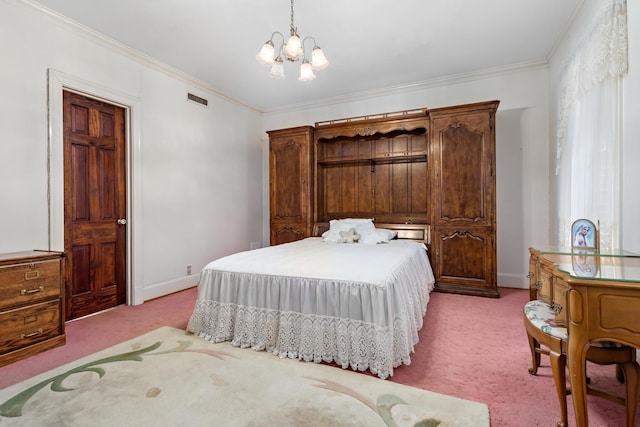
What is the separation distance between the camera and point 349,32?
315 cm

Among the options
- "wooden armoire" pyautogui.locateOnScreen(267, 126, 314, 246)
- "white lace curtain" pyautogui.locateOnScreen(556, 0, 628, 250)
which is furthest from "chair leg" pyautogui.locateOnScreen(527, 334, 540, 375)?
"wooden armoire" pyautogui.locateOnScreen(267, 126, 314, 246)

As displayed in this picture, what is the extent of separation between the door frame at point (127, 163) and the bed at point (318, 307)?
4.82ft

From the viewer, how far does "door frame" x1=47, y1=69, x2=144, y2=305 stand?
2.81m

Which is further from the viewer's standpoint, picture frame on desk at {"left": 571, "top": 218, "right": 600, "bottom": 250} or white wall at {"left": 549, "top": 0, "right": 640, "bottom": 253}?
picture frame on desk at {"left": 571, "top": 218, "right": 600, "bottom": 250}

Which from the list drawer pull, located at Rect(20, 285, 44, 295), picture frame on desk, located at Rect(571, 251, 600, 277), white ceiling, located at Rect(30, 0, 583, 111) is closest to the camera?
picture frame on desk, located at Rect(571, 251, 600, 277)

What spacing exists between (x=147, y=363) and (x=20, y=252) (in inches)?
61.0

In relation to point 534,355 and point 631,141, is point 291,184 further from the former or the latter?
point 631,141

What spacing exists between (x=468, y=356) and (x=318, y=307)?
1.17 metres

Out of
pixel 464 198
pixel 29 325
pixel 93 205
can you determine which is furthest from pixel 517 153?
pixel 29 325

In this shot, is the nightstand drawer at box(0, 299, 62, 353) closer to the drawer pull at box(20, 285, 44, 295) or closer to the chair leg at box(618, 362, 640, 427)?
the drawer pull at box(20, 285, 44, 295)

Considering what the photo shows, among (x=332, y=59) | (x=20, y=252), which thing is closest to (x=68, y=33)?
(x=20, y=252)

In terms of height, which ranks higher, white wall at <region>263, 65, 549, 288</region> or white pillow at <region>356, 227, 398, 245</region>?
white wall at <region>263, 65, 549, 288</region>

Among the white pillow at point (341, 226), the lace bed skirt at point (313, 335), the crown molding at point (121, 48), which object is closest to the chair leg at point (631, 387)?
the lace bed skirt at point (313, 335)

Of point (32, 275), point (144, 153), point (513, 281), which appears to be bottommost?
point (513, 281)
